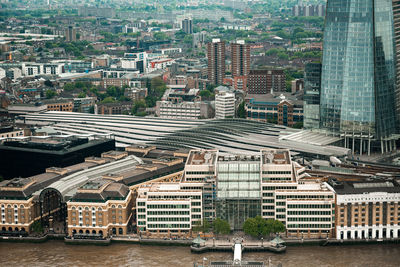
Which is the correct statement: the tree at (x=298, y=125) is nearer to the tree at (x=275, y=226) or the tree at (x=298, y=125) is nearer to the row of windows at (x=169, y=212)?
the tree at (x=275, y=226)

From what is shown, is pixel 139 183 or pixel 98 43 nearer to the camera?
pixel 139 183

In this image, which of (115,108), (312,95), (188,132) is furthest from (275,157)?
(115,108)

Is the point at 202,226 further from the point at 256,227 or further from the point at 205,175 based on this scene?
the point at 205,175

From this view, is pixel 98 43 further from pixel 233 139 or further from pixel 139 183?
pixel 139 183

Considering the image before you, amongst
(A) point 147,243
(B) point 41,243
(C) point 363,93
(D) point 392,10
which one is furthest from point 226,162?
(D) point 392,10

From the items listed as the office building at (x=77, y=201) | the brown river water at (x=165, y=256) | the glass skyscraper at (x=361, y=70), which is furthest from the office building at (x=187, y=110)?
the brown river water at (x=165, y=256)

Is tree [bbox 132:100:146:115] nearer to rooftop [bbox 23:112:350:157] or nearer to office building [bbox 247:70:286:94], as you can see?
office building [bbox 247:70:286:94]
